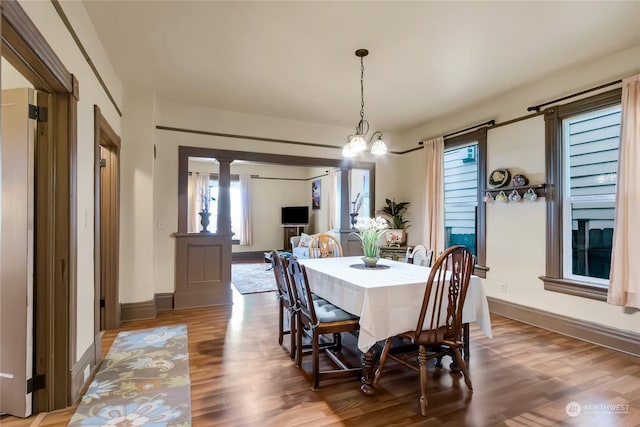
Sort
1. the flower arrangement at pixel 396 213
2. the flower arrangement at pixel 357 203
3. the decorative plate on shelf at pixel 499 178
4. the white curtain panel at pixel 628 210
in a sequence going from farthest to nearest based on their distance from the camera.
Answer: the flower arrangement at pixel 357 203 < the flower arrangement at pixel 396 213 < the decorative plate on shelf at pixel 499 178 < the white curtain panel at pixel 628 210

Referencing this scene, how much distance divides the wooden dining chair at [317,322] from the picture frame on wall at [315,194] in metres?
6.82

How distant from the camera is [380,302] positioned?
7.22 feet

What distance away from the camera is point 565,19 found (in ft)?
8.27

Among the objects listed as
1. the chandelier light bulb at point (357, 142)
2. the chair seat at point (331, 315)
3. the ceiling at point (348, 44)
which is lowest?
the chair seat at point (331, 315)

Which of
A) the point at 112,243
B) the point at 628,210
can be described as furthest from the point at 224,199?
the point at 628,210

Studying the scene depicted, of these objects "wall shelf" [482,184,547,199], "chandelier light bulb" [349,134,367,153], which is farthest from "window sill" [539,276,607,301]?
"chandelier light bulb" [349,134,367,153]

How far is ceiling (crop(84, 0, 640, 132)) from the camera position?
7.93 feet

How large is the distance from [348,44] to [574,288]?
3236mm

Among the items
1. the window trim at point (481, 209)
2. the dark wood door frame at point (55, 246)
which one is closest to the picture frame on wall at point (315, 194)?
the window trim at point (481, 209)

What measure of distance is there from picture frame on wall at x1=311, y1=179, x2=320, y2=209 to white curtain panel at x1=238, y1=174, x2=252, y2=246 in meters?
1.85

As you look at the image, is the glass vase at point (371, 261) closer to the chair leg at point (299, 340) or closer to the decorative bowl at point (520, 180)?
the chair leg at point (299, 340)

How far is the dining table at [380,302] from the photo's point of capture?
85.7 inches

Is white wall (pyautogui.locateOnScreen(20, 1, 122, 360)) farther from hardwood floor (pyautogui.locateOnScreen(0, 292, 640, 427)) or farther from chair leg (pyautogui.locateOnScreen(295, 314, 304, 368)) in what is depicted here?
chair leg (pyautogui.locateOnScreen(295, 314, 304, 368))

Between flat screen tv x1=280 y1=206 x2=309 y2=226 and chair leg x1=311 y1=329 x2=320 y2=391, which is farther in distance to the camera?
flat screen tv x1=280 y1=206 x2=309 y2=226
